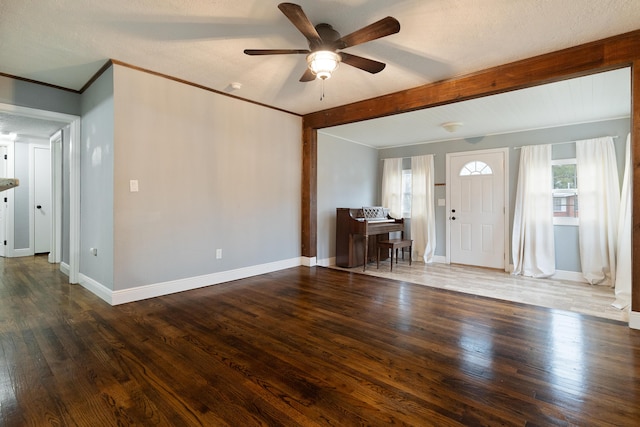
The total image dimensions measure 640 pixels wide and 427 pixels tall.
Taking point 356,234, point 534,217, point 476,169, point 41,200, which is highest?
point 476,169

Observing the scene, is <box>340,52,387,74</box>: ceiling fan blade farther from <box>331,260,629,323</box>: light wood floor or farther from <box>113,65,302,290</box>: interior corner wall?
<box>331,260,629,323</box>: light wood floor

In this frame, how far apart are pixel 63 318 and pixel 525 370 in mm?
3540

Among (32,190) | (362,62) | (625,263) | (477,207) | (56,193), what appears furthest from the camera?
(32,190)

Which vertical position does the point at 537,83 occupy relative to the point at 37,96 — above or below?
below

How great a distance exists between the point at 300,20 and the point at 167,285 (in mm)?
2919

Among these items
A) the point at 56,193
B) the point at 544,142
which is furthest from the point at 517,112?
the point at 56,193

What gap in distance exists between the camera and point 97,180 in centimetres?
329

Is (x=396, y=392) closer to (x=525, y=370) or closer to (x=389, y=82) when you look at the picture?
(x=525, y=370)

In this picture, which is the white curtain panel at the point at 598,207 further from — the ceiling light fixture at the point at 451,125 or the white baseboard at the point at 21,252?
the white baseboard at the point at 21,252

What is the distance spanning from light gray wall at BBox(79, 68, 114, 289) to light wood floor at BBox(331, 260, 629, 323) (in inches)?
132

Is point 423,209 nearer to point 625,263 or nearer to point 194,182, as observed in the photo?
point 625,263

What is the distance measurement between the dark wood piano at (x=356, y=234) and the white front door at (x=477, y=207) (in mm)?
1235

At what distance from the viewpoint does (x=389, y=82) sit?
3490 millimetres

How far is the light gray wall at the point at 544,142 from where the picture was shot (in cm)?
434
